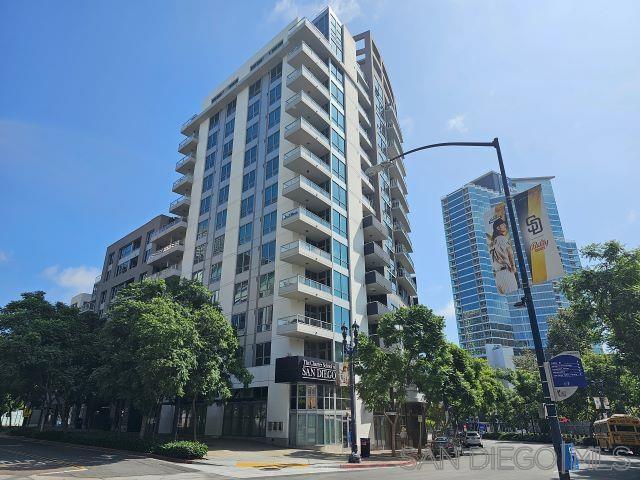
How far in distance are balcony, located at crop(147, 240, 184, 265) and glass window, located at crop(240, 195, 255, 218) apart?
11068 millimetres

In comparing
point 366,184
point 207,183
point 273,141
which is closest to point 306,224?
point 273,141

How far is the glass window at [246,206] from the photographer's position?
44406mm

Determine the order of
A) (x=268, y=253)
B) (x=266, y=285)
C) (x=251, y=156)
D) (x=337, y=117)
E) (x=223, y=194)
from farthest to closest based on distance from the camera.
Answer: (x=223, y=194) → (x=337, y=117) → (x=251, y=156) → (x=268, y=253) → (x=266, y=285)

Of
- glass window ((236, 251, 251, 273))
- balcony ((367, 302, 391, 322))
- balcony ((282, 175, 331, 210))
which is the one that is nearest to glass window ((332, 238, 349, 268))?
balcony ((282, 175, 331, 210))

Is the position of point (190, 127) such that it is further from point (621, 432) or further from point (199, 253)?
point (621, 432)

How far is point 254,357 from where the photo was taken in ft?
121

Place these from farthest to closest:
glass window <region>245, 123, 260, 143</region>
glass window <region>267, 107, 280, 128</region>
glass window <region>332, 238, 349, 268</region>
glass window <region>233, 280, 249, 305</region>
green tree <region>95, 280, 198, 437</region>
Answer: glass window <region>245, 123, 260, 143</region> → glass window <region>267, 107, 280, 128</region> → glass window <region>332, 238, 349, 268</region> → glass window <region>233, 280, 249, 305</region> → green tree <region>95, 280, 198, 437</region>

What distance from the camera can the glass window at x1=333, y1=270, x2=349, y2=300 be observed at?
131 feet

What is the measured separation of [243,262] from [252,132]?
1650 centimetres

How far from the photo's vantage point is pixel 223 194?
1946 inches

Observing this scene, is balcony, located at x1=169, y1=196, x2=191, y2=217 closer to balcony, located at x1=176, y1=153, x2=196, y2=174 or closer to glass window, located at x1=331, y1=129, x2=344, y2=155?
balcony, located at x1=176, y1=153, x2=196, y2=174

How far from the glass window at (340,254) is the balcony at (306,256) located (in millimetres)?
1236

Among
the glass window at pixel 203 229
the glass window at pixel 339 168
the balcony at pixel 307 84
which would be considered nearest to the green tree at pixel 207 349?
the glass window at pixel 203 229

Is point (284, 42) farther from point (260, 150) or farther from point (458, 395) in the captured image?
point (458, 395)
